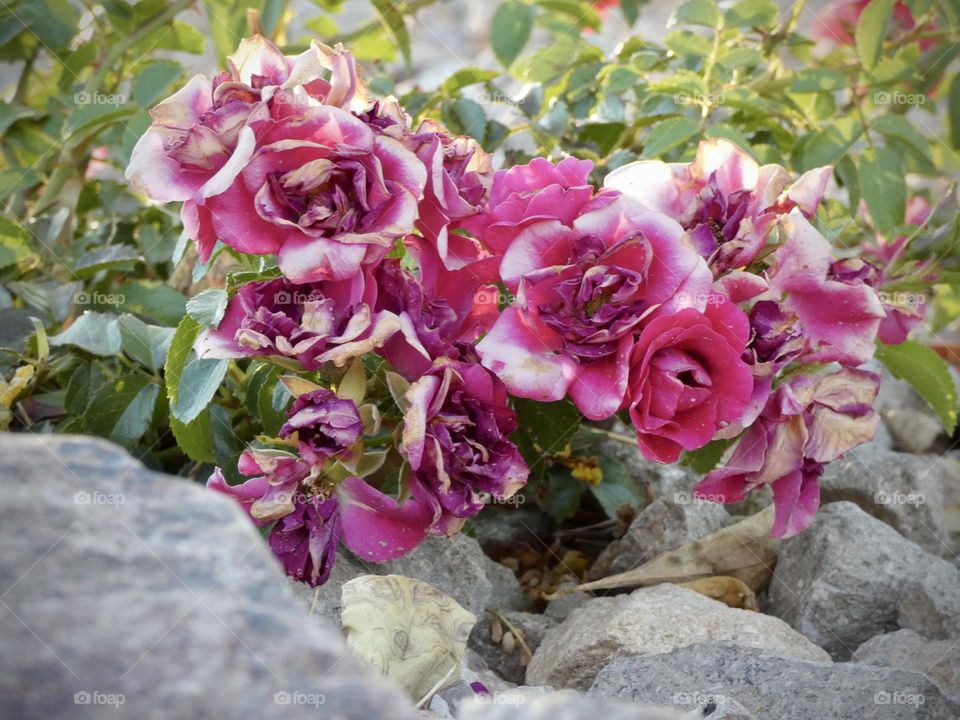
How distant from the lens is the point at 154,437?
1393 mm

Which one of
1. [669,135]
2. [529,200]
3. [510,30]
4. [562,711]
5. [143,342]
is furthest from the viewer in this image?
[510,30]

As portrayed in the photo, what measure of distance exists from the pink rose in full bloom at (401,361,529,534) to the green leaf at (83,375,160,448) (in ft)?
1.38

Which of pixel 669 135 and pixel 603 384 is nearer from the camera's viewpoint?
pixel 603 384

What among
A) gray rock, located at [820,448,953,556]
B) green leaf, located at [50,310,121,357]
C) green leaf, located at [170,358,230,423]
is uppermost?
green leaf, located at [170,358,230,423]

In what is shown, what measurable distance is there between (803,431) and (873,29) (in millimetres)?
1023

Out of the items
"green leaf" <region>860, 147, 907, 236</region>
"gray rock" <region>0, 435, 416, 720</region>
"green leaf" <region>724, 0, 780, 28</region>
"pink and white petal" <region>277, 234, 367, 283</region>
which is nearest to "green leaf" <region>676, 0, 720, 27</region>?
"green leaf" <region>724, 0, 780, 28</region>

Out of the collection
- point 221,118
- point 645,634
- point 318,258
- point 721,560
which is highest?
point 221,118

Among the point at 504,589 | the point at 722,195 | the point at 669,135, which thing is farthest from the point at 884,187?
the point at 504,589

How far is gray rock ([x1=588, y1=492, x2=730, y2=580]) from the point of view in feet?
4.81

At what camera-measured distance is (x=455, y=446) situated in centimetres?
100

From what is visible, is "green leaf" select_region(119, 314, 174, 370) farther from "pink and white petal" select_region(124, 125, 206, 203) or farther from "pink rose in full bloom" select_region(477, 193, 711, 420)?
"pink rose in full bloom" select_region(477, 193, 711, 420)

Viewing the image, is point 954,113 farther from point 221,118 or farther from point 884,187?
point 221,118

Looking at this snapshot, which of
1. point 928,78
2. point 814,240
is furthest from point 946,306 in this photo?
point 814,240

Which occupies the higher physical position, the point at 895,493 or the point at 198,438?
the point at 198,438
